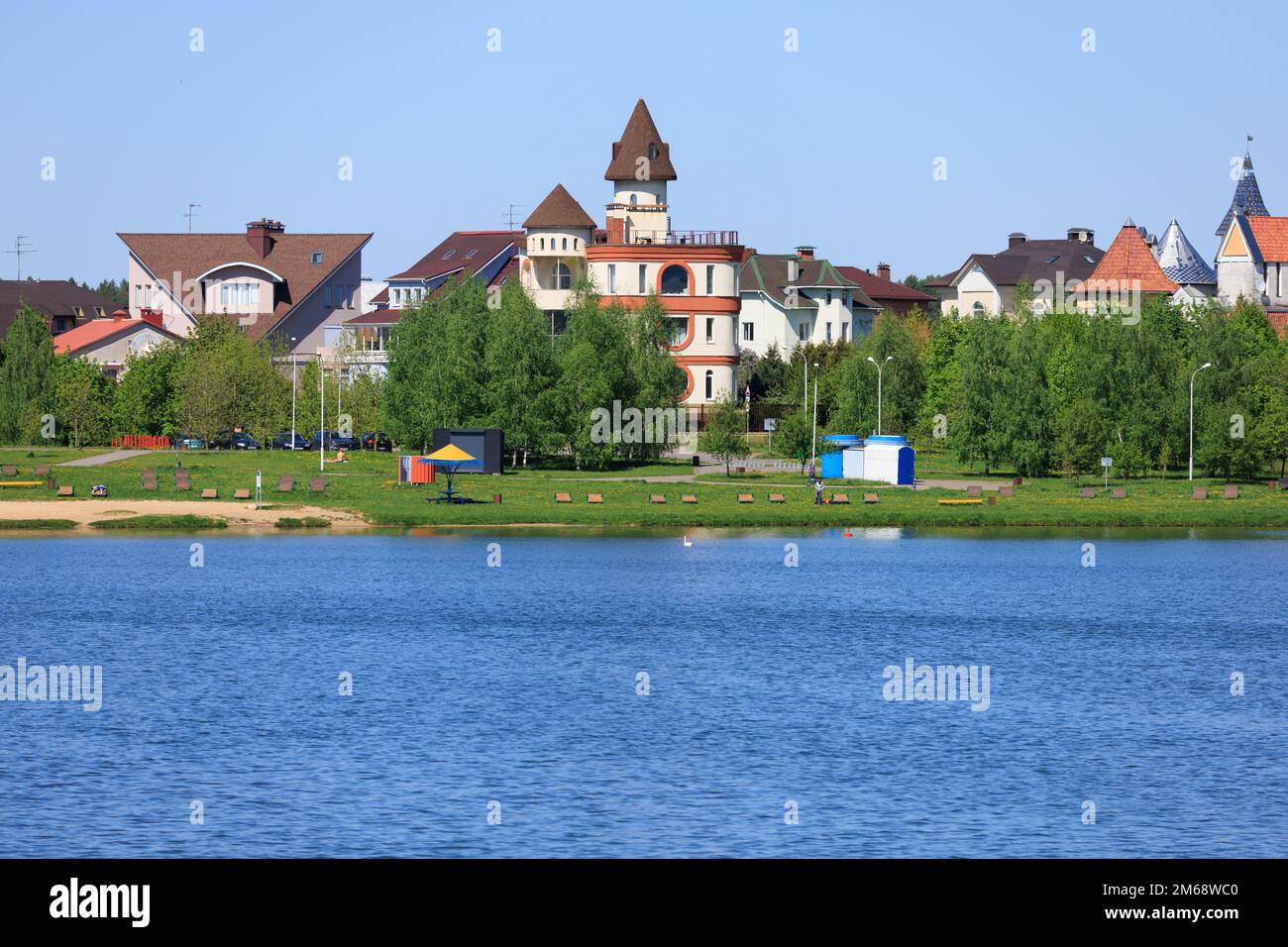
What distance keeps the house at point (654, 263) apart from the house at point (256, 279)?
2691 centimetres

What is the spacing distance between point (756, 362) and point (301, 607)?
95.2 metres

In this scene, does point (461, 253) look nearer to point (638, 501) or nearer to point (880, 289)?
point (880, 289)

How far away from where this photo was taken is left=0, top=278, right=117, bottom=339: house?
161250 mm

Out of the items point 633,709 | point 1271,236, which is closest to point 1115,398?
point 633,709

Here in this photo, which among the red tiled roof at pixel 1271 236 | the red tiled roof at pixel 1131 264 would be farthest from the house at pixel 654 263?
the red tiled roof at pixel 1271 236

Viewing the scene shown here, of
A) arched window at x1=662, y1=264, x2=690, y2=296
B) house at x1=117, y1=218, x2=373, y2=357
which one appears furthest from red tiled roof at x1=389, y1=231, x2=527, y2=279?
arched window at x1=662, y1=264, x2=690, y2=296

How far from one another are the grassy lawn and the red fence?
42.1ft

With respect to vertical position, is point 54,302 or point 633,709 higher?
point 54,302

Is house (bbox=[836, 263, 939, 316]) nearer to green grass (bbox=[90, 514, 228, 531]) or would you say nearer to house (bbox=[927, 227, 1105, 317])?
house (bbox=[927, 227, 1105, 317])

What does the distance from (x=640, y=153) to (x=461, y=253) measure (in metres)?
28.4

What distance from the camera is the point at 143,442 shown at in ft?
356

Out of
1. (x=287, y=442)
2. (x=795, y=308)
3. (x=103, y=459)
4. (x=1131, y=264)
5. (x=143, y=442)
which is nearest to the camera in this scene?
(x=103, y=459)
